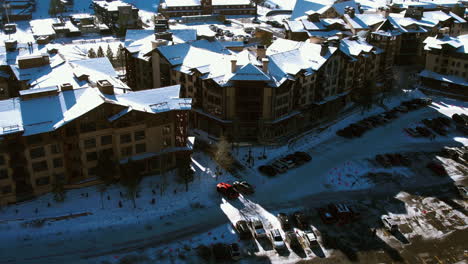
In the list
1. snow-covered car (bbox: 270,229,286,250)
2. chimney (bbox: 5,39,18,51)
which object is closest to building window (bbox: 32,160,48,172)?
snow-covered car (bbox: 270,229,286,250)

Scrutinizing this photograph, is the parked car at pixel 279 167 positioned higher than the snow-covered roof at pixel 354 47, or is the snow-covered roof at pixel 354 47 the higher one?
the snow-covered roof at pixel 354 47

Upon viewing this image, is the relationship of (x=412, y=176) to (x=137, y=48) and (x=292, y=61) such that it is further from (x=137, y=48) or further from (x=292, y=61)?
(x=137, y=48)

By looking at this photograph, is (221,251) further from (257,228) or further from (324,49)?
(324,49)

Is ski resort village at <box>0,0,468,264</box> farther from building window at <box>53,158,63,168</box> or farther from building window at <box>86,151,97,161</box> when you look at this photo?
building window at <box>86,151,97,161</box>

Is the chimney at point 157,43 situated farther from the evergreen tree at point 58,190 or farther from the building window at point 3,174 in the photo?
the building window at point 3,174

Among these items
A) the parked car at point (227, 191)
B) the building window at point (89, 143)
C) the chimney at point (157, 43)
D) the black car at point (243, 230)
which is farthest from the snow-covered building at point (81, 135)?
the chimney at point (157, 43)

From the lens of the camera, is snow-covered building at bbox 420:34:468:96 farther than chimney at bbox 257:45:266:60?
Yes

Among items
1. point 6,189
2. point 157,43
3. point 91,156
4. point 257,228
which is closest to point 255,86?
point 157,43
